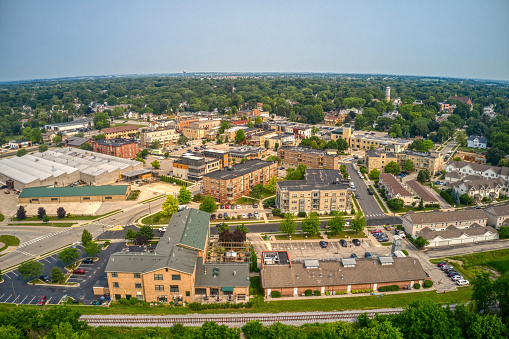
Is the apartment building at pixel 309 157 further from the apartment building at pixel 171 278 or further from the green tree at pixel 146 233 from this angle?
the apartment building at pixel 171 278

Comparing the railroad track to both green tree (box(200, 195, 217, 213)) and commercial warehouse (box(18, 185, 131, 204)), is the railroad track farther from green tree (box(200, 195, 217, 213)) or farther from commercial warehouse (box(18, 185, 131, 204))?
commercial warehouse (box(18, 185, 131, 204))

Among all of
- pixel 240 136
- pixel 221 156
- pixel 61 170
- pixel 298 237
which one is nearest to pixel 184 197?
pixel 221 156

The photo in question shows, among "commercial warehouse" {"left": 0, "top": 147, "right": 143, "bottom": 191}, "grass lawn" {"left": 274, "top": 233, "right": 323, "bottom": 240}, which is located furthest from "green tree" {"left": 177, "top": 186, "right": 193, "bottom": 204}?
"commercial warehouse" {"left": 0, "top": 147, "right": 143, "bottom": 191}

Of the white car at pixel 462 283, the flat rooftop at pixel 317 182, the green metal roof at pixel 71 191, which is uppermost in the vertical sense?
the flat rooftop at pixel 317 182

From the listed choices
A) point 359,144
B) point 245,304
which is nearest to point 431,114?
point 359,144

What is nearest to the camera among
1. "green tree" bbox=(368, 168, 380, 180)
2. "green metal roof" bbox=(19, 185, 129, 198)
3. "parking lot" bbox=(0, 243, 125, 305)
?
"parking lot" bbox=(0, 243, 125, 305)

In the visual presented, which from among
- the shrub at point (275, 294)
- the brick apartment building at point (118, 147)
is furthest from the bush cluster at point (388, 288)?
the brick apartment building at point (118, 147)

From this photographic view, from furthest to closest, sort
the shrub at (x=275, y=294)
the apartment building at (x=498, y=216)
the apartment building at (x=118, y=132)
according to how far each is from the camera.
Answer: the apartment building at (x=118, y=132)
the apartment building at (x=498, y=216)
the shrub at (x=275, y=294)
